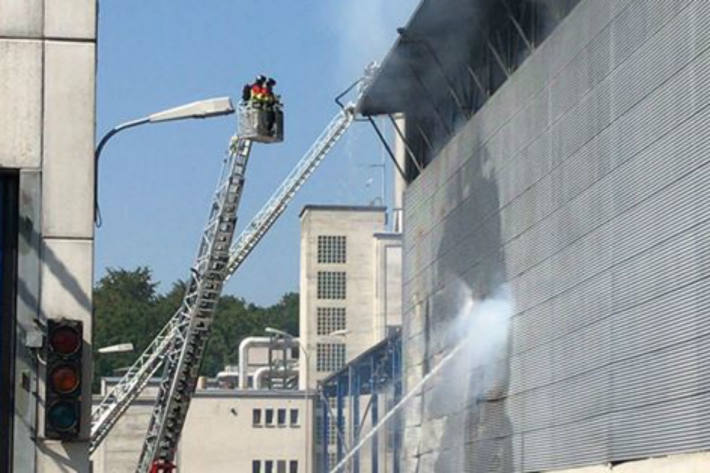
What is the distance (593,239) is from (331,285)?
8061cm

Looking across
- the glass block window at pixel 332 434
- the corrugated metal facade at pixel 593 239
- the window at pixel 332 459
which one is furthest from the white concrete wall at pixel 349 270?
the corrugated metal facade at pixel 593 239

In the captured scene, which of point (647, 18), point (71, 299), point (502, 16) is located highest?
point (502, 16)

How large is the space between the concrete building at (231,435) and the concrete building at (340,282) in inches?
267

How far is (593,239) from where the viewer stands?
1293 inches

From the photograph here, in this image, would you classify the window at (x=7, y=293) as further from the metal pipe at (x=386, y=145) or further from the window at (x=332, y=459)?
the window at (x=332, y=459)

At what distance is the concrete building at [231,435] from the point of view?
10238cm

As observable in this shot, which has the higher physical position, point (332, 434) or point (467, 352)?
point (467, 352)

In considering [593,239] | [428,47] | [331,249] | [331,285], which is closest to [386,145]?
[428,47]

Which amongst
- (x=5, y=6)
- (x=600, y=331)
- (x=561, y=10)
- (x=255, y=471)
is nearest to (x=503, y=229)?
(x=561, y=10)

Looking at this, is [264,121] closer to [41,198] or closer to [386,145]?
[386,145]

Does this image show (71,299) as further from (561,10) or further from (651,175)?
(561,10)

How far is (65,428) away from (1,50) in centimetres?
287

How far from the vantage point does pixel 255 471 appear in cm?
10281

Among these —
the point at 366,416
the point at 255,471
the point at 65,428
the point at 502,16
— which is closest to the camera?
the point at 65,428
